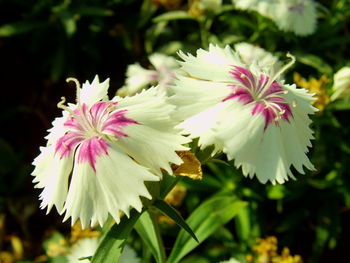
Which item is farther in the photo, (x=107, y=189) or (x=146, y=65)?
(x=146, y=65)

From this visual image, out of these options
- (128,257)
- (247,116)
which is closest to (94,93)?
(247,116)

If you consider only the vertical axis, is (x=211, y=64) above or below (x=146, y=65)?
above

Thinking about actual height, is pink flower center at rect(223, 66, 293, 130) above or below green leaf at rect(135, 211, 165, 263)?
above

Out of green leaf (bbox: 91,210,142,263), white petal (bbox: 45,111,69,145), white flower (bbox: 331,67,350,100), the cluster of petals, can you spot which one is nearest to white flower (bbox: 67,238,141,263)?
green leaf (bbox: 91,210,142,263)

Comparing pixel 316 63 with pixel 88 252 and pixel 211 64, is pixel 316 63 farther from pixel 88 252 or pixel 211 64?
pixel 88 252

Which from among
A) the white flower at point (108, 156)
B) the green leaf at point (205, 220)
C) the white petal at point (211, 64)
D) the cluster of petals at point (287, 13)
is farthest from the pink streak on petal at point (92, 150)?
the cluster of petals at point (287, 13)

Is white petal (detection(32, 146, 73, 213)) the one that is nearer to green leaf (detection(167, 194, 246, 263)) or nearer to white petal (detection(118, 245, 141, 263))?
green leaf (detection(167, 194, 246, 263))

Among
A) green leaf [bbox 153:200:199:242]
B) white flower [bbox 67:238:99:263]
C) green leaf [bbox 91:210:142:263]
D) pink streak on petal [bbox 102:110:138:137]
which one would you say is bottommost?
white flower [bbox 67:238:99:263]
